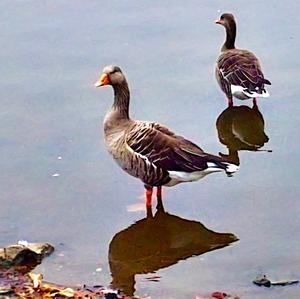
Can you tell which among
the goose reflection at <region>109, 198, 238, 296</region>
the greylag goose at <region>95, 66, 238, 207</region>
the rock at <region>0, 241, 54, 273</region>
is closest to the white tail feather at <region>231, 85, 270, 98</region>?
the greylag goose at <region>95, 66, 238, 207</region>

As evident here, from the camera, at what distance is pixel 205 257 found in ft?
24.8

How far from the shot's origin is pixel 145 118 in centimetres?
989

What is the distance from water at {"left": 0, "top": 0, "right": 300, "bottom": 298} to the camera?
24.6 ft

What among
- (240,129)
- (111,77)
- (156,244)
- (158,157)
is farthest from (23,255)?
(240,129)

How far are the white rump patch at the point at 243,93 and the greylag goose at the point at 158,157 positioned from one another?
192 cm

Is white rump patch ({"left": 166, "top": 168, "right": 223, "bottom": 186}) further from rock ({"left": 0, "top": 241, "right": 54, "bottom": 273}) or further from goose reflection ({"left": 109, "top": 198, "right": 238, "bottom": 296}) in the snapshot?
rock ({"left": 0, "top": 241, "right": 54, "bottom": 273})

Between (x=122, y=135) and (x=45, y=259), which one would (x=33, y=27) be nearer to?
(x=122, y=135)

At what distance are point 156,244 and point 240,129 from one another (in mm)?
2616

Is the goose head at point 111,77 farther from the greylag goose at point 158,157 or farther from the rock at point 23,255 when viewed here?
the rock at point 23,255

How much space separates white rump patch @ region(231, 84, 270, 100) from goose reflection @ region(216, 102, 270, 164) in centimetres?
16

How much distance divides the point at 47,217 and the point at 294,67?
165 inches

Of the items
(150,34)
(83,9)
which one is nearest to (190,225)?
(150,34)

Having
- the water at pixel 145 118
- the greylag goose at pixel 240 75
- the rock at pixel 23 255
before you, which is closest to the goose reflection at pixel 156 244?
the water at pixel 145 118

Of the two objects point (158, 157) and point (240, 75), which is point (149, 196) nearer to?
point (158, 157)
